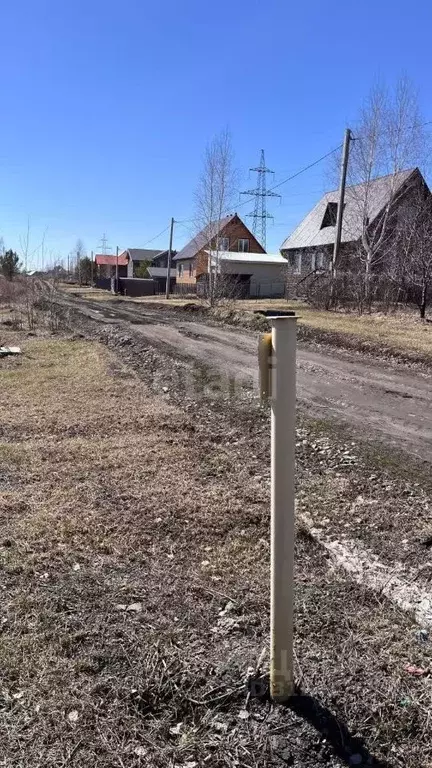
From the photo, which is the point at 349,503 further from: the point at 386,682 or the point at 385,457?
the point at 386,682

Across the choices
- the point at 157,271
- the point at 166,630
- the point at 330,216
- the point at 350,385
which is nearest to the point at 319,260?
the point at 330,216

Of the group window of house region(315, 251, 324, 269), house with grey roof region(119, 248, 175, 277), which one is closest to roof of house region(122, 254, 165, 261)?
house with grey roof region(119, 248, 175, 277)

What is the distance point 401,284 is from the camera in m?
21.4

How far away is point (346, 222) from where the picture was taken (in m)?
34.2

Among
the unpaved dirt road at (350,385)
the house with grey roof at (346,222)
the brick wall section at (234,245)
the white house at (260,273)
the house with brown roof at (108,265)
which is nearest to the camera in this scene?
the unpaved dirt road at (350,385)

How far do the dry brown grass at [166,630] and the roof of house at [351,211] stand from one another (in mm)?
27129

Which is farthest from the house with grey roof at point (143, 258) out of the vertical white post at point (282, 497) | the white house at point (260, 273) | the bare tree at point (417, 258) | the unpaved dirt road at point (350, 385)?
the vertical white post at point (282, 497)

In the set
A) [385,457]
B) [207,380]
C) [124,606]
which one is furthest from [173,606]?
[207,380]

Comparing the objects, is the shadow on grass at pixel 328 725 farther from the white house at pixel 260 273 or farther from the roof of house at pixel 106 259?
the roof of house at pixel 106 259

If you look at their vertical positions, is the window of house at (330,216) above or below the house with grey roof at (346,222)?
above

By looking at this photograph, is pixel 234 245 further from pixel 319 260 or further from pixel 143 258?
pixel 143 258

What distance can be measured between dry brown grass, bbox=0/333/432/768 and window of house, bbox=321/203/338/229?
39284mm

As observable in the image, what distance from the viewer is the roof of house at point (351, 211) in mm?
29141

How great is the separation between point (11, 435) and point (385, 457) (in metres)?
3.75
